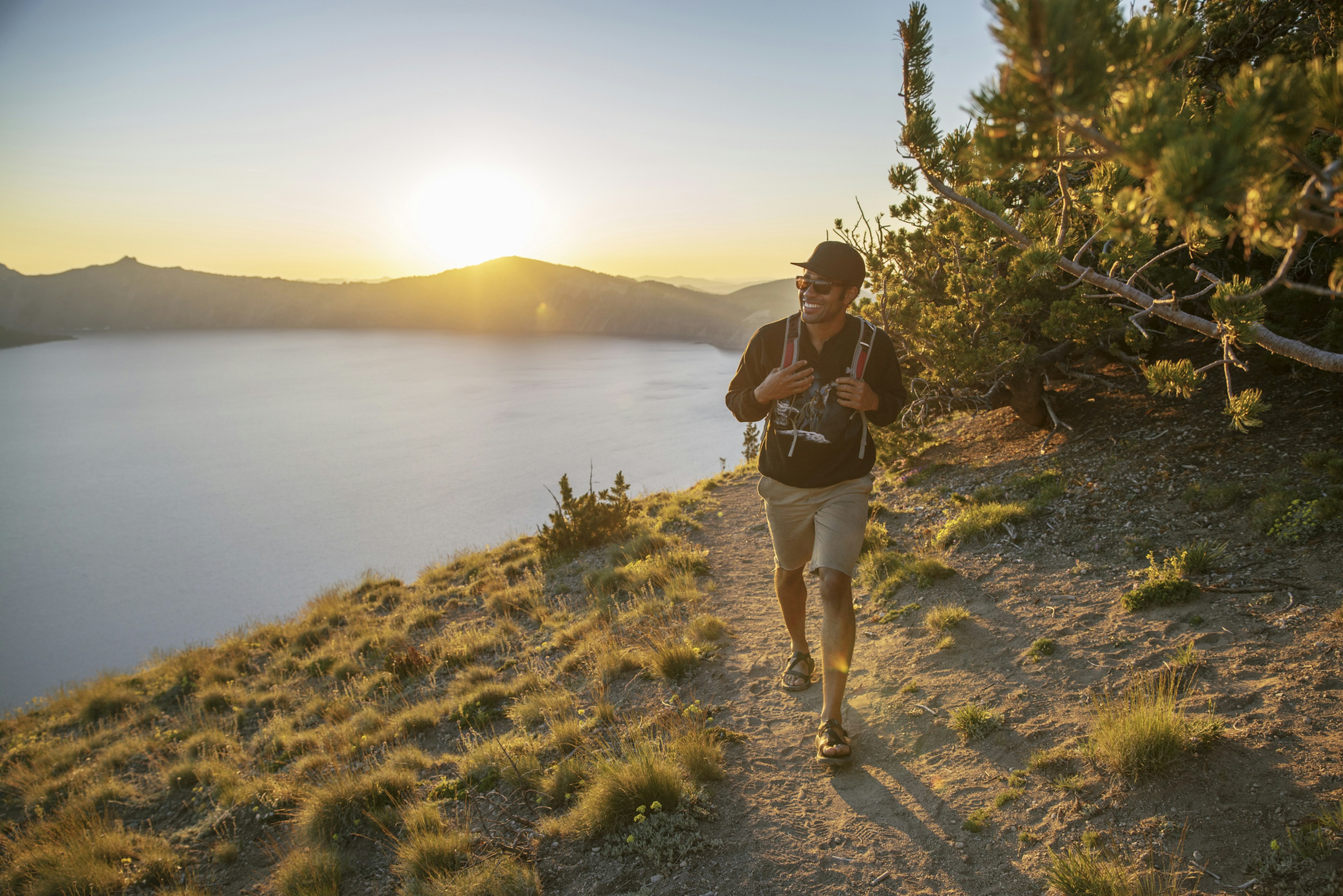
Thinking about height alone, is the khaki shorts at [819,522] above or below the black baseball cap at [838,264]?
below

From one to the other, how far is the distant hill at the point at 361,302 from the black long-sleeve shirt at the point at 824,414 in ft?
422

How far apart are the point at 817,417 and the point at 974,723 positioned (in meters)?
1.80

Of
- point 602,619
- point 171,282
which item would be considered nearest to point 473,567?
point 602,619

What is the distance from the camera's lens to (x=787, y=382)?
10.0 feet

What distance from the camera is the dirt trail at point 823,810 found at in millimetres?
2520

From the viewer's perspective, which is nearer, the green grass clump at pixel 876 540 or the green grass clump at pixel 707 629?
the green grass clump at pixel 707 629

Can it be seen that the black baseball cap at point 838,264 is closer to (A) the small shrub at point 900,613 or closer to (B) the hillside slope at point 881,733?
(B) the hillside slope at point 881,733

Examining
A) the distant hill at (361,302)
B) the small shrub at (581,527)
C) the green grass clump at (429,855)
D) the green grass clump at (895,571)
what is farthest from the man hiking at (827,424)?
the distant hill at (361,302)

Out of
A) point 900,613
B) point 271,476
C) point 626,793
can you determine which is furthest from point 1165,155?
point 271,476

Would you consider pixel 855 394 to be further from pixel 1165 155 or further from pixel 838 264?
pixel 1165 155

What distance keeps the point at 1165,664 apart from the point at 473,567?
1106 cm

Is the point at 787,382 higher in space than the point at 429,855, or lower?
higher

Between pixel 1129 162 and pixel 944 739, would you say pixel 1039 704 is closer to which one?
pixel 944 739

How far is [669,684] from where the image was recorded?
4.71 meters
